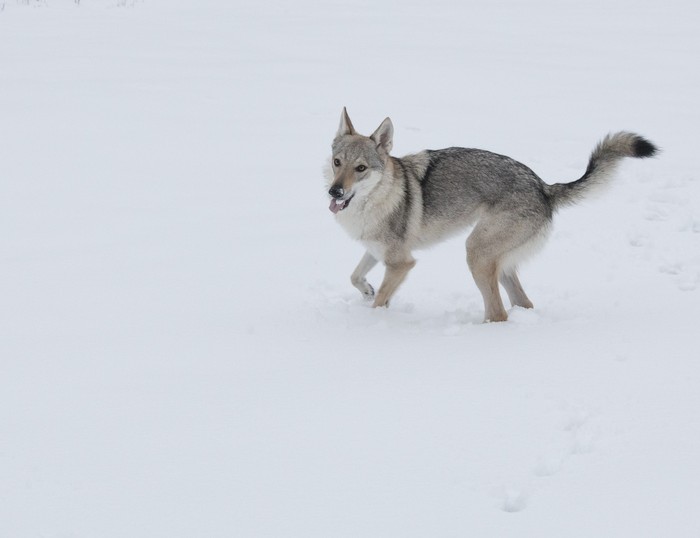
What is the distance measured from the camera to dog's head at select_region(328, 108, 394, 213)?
574 centimetres

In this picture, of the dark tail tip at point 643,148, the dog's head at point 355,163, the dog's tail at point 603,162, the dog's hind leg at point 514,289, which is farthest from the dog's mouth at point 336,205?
the dark tail tip at point 643,148

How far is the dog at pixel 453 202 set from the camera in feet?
19.2

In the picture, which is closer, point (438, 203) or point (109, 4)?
point (438, 203)

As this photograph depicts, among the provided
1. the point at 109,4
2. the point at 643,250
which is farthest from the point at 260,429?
the point at 109,4

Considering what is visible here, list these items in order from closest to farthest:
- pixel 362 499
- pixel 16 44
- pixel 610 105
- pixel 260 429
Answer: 1. pixel 362 499
2. pixel 260 429
3. pixel 610 105
4. pixel 16 44

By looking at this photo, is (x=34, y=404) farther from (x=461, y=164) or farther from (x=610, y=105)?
(x=610, y=105)

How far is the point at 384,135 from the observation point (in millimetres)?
6105

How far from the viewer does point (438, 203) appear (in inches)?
239

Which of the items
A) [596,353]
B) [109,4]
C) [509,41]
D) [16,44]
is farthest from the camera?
[109,4]

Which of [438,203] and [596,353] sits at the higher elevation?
[438,203]

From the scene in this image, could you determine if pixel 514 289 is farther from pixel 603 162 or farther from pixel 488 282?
pixel 603 162

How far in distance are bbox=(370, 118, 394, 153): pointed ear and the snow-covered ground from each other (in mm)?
1330

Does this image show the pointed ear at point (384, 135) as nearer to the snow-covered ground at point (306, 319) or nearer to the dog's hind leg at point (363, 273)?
the dog's hind leg at point (363, 273)

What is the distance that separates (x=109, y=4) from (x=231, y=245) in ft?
37.7
